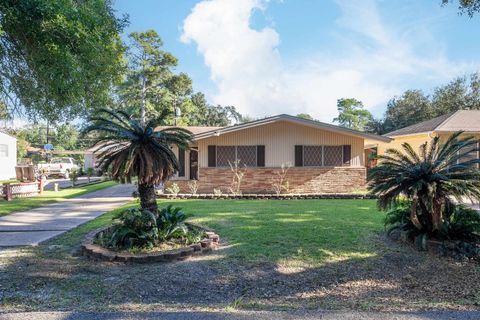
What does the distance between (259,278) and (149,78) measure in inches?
1171

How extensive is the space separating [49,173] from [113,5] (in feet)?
84.4

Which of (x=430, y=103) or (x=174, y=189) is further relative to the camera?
(x=430, y=103)

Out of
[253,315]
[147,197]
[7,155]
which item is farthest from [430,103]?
[7,155]

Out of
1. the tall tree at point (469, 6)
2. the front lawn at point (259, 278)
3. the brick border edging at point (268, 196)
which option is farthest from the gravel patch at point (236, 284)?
the brick border edging at point (268, 196)

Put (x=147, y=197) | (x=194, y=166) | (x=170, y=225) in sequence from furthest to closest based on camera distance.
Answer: (x=194, y=166) < (x=147, y=197) < (x=170, y=225)

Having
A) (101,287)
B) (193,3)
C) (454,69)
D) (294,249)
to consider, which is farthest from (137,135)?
(454,69)

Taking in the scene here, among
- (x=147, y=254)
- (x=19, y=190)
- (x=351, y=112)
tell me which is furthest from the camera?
(x=351, y=112)

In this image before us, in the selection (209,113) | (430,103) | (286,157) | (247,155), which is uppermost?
(209,113)

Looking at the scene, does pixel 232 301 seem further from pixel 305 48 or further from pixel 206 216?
pixel 305 48

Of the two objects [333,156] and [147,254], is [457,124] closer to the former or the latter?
[333,156]

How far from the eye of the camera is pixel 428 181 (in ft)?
18.5

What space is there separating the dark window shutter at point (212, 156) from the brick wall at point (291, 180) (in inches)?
11.7

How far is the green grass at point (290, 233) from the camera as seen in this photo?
5.63m

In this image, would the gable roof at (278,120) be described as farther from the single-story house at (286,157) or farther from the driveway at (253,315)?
the driveway at (253,315)
